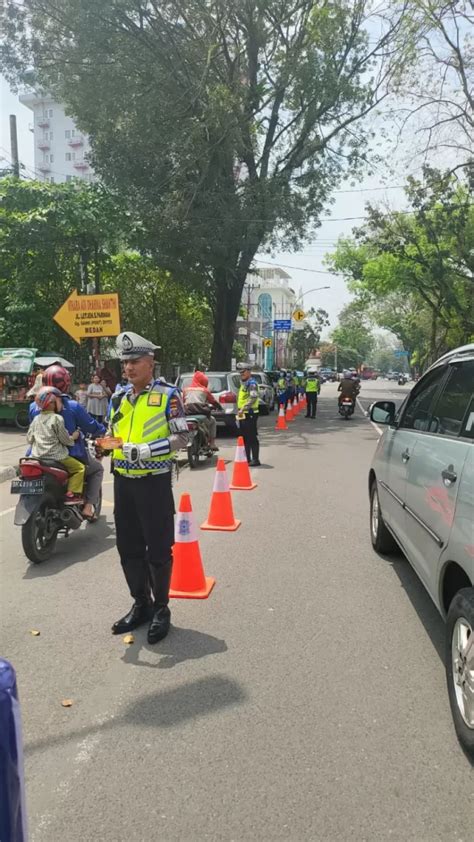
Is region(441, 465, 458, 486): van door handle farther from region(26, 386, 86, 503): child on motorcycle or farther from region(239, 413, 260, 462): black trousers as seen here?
region(239, 413, 260, 462): black trousers

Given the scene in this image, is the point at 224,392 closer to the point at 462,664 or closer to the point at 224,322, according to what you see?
the point at 224,322

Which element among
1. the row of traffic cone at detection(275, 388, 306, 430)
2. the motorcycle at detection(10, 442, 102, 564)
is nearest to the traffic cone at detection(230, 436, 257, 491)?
the motorcycle at detection(10, 442, 102, 564)

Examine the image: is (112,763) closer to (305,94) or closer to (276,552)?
(276,552)

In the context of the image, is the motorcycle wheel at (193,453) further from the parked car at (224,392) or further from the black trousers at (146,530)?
the black trousers at (146,530)

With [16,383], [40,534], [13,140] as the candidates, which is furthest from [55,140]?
[40,534]

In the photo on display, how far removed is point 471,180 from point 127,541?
2418cm

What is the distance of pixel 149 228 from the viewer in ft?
65.8

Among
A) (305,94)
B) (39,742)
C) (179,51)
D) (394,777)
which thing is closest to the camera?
(394,777)

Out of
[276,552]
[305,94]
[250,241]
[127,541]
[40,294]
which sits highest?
[305,94]

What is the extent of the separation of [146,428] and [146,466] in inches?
9.5

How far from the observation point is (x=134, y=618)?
13.7 feet

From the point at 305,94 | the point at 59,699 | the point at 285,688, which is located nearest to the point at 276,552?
the point at 285,688

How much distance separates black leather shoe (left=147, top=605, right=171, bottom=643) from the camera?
3924 millimetres

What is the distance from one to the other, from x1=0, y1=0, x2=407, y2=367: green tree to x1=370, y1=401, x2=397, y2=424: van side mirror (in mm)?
15815
